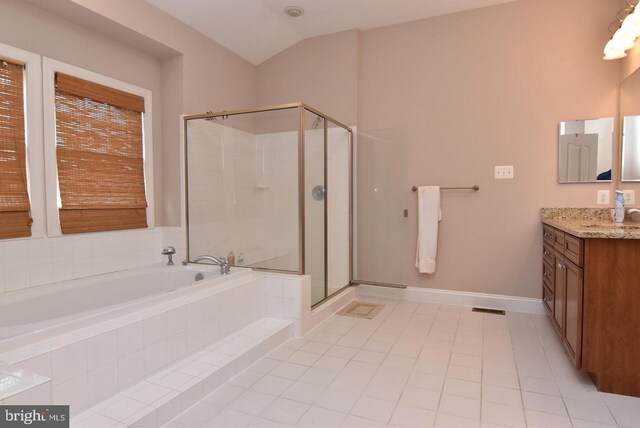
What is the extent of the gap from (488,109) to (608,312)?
2006mm

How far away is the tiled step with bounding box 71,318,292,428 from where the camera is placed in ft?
4.95

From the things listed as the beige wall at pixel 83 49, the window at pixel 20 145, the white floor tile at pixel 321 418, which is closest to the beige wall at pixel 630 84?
the white floor tile at pixel 321 418

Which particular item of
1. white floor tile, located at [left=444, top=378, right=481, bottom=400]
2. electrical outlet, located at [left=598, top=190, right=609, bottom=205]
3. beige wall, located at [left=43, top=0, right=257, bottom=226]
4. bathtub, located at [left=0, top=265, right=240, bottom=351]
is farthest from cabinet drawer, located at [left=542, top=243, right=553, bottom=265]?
beige wall, located at [left=43, top=0, right=257, bottom=226]

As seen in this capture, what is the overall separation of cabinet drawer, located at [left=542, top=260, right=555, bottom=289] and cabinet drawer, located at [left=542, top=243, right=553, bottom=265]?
2 centimetres

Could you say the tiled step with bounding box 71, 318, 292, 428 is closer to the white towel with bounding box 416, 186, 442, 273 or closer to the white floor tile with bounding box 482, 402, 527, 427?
the white floor tile with bounding box 482, 402, 527, 427

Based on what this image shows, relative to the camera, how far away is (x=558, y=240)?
7.98 ft

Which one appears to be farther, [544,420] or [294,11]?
[294,11]

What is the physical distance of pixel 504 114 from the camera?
10.5 feet

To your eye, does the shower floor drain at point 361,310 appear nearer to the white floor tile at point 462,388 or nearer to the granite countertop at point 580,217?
the white floor tile at point 462,388

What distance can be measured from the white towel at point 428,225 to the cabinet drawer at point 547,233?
829 mm

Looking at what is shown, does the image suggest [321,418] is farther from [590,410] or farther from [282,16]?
[282,16]

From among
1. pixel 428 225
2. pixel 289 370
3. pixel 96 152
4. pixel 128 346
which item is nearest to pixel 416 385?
pixel 289 370

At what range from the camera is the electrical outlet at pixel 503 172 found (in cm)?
320

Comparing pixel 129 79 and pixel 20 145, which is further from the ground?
pixel 129 79
